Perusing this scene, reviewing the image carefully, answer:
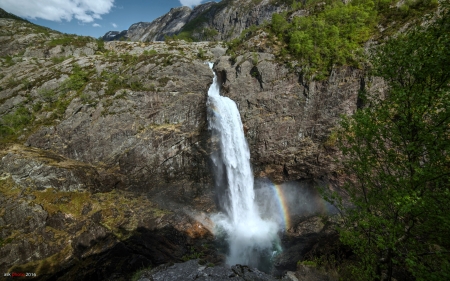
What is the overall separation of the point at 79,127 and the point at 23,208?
1031cm

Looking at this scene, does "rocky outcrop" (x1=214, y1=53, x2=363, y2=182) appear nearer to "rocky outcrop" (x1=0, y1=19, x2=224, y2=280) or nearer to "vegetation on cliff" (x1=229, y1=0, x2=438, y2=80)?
"vegetation on cliff" (x1=229, y1=0, x2=438, y2=80)

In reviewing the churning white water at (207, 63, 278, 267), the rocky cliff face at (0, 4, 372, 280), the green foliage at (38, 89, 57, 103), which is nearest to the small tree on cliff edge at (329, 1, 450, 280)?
the rocky cliff face at (0, 4, 372, 280)

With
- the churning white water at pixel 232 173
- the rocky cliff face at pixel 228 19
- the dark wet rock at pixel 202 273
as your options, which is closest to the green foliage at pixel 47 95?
the churning white water at pixel 232 173

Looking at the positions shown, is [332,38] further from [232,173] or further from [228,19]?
[228,19]

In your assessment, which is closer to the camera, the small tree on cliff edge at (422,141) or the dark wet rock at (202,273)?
the small tree on cliff edge at (422,141)

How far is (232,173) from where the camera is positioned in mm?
28641

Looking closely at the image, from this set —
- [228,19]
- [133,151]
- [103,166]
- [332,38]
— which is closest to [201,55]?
[332,38]

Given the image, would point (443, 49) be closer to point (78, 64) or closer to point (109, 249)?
point (109, 249)

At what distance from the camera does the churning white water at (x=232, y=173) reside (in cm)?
2684

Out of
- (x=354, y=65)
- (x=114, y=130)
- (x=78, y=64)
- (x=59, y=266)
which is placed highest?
(x=78, y=64)

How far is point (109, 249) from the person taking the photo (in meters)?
20.6

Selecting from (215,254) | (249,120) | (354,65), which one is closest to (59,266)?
(215,254)

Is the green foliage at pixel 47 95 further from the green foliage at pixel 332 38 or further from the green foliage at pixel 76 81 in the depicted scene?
the green foliage at pixel 332 38

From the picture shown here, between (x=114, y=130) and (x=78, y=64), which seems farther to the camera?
(x=78, y=64)
